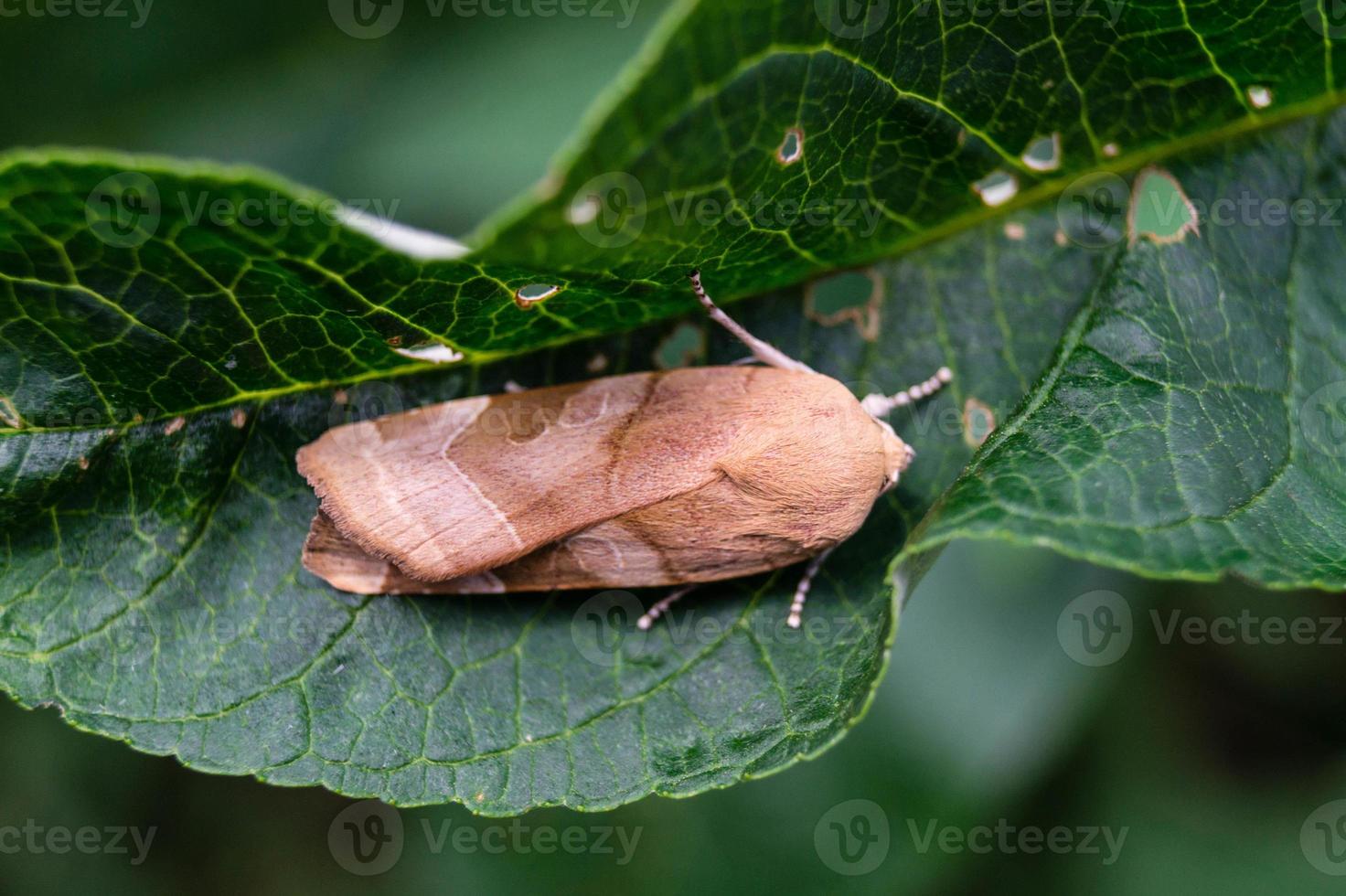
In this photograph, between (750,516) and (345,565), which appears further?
(750,516)

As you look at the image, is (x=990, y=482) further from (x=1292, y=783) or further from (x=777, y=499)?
(x=1292, y=783)

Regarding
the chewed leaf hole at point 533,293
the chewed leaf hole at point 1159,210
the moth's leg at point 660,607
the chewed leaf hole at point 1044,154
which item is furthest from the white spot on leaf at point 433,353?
the chewed leaf hole at point 1159,210

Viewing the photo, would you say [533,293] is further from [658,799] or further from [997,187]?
[658,799]

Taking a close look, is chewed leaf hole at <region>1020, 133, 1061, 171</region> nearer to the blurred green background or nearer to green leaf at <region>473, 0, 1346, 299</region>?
green leaf at <region>473, 0, 1346, 299</region>

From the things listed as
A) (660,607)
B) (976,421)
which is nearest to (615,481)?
(660,607)

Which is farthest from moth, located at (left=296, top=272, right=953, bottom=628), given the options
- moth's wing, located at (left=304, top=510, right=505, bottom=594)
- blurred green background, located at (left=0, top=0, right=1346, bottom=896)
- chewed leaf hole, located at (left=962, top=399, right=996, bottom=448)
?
blurred green background, located at (left=0, top=0, right=1346, bottom=896)

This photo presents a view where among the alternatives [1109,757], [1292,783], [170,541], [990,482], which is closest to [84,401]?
[170,541]
